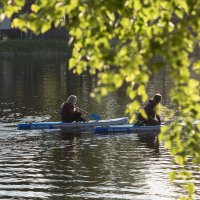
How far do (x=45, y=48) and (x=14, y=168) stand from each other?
7242 centimetres

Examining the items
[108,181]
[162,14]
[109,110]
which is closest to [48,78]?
[109,110]

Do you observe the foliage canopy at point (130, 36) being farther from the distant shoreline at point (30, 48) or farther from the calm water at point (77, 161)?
the distant shoreline at point (30, 48)

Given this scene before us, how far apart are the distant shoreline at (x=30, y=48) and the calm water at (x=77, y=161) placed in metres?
51.3

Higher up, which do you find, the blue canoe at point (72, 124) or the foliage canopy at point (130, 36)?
the foliage canopy at point (130, 36)

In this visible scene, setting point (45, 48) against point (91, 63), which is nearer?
point (91, 63)

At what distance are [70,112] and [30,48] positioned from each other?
63827 mm

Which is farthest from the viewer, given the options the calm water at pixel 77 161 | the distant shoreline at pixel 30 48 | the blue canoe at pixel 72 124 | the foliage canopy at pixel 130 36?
the distant shoreline at pixel 30 48

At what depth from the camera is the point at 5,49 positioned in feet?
297

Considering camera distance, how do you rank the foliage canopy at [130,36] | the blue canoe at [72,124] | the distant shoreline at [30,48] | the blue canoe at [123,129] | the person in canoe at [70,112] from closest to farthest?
the foliage canopy at [130,36] → the blue canoe at [123,129] → the blue canoe at [72,124] → the person in canoe at [70,112] → the distant shoreline at [30,48]

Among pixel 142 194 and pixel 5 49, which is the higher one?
pixel 5 49

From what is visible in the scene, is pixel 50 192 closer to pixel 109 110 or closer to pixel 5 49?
pixel 109 110

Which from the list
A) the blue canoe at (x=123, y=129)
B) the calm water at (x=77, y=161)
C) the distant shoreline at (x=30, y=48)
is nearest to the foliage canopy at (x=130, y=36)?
the calm water at (x=77, y=161)

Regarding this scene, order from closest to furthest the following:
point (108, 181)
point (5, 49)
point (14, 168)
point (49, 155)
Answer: point (108, 181) < point (14, 168) < point (49, 155) < point (5, 49)

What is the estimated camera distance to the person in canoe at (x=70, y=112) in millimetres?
28188
